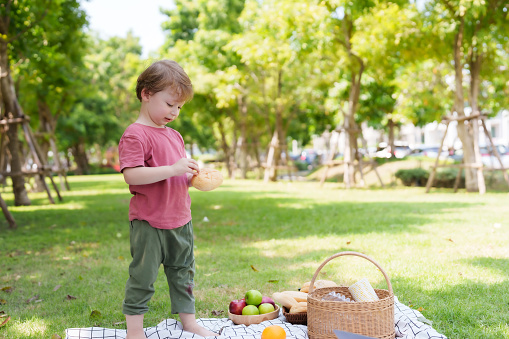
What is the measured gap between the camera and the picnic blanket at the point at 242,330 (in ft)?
10.6

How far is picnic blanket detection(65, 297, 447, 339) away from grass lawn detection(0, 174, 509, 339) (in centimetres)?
21

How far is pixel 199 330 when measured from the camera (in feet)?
11.4

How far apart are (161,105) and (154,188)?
0.58 meters

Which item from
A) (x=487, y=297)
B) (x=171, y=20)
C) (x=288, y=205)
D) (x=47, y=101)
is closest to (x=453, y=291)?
(x=487, y=297)

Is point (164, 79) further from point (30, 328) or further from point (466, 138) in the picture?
point (466, 138)

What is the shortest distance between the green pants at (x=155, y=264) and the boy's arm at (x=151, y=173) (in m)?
0.33

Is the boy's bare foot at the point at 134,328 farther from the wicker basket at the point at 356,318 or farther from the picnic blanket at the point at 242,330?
the wicker basket at the point at 356,318

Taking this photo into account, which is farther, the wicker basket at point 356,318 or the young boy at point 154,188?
the young boy at point 154,188

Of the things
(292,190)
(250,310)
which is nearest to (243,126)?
(292,190)

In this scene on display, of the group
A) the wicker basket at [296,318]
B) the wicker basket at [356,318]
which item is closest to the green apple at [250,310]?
the wicker basket at [296,318]

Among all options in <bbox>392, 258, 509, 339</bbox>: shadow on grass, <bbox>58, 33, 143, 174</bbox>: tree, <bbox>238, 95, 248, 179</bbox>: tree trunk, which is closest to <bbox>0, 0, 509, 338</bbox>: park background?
<bbox>392, 258, 509, 339</bbox>: shadow on grass

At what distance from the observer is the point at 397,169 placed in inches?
737

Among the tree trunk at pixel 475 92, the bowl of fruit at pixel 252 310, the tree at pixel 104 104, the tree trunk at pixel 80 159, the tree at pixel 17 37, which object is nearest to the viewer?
the bowl of fruit at pixel 252 310

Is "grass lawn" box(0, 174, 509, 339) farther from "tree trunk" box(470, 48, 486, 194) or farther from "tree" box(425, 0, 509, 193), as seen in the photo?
"tree" box(425, 0, 509, 193)
